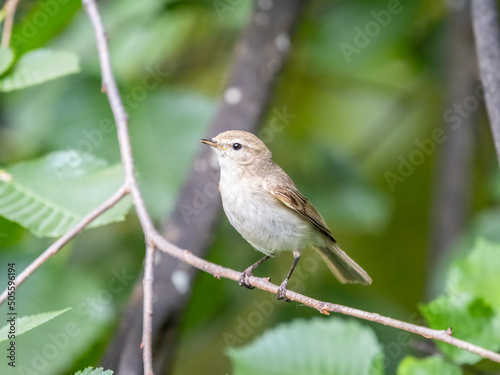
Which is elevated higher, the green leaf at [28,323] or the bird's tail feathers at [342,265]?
the green leaf at [28,323]

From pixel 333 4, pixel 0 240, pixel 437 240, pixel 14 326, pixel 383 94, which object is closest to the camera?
pixel 14 326

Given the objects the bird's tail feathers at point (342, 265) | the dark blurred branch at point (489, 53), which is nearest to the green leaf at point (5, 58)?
the bird's tail feathers at point (342, 265)

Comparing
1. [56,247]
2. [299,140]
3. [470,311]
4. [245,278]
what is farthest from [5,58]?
[470,311]

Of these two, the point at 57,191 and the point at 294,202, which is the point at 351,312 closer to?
the point at 294,202

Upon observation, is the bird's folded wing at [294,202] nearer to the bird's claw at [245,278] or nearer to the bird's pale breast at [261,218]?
the bird's pale breast at [261,218]

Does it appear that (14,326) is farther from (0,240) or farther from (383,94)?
(383,94)

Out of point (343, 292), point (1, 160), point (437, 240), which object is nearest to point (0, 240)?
point (1, 160)
